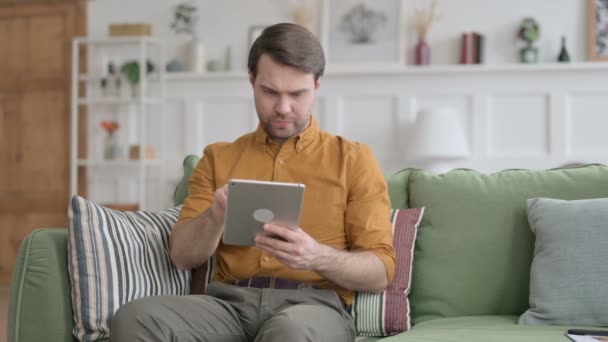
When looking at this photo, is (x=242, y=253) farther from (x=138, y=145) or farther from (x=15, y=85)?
(x=15, y=85)

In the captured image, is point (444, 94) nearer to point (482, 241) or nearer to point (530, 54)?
point (530, 54)

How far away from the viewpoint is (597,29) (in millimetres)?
5105

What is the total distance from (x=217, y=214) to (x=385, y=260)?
45cm

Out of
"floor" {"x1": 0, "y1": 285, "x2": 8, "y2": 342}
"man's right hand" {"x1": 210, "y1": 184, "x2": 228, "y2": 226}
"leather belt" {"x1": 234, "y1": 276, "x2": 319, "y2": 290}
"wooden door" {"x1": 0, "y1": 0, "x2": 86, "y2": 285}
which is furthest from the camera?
"wooden door" {"x1": 0, "y1": 0, "x2": 86, "y2": 285}

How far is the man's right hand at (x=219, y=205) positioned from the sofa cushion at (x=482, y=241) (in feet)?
2.04

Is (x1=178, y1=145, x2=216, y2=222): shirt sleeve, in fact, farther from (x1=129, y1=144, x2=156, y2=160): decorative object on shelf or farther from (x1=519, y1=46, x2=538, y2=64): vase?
(x1=129, y1=144, x2=156, y2=160): decorative object on shelf

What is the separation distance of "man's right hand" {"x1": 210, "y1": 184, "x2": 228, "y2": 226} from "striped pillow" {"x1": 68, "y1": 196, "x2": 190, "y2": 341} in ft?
0.86

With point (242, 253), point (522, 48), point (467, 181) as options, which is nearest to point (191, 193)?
point (242, 253)

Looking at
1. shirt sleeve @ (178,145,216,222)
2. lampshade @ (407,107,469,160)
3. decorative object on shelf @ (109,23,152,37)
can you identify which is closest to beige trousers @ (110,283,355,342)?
shirt sleeve @ (178,145,216,222)

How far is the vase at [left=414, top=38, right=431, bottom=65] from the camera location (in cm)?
527

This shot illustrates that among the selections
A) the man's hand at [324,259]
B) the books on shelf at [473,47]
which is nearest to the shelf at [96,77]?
the books on shelf at [473,47]

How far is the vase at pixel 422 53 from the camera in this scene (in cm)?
527

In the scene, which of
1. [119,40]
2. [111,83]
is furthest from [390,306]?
[111,83]

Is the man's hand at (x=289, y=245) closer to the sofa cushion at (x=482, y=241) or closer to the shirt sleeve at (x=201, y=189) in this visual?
the shirt sleeve at (x=201, y=189)
